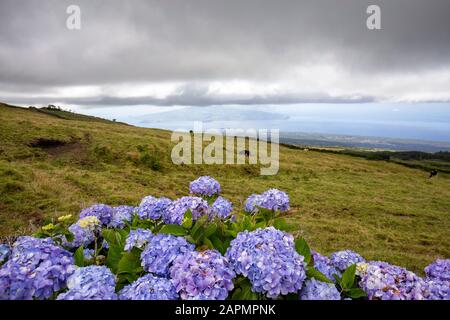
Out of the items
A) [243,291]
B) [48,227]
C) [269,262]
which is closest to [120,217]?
[48,227]

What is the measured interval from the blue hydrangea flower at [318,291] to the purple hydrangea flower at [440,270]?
154cm

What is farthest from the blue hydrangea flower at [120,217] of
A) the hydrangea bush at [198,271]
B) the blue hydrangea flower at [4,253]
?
the blue hydrangea flower at [4,253]

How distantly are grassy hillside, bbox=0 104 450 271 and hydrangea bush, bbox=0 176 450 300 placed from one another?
114 inches

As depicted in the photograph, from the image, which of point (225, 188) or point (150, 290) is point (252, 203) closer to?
point (150, 290)

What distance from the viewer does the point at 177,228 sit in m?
3.19

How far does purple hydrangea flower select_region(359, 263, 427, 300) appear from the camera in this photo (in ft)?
8.43

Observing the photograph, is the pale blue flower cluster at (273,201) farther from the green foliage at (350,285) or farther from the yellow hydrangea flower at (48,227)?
the yellow hydrangea flower at (48,227)

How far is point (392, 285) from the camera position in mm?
2623

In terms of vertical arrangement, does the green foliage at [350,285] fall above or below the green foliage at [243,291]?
below

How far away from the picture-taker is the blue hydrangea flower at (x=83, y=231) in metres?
3.60

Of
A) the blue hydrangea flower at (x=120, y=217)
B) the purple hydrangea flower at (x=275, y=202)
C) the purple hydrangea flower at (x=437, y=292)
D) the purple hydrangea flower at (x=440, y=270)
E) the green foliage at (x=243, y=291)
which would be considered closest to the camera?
the green foliage at (x=243, y=291)

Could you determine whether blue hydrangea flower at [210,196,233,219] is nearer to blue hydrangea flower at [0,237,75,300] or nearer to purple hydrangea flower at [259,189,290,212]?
purple hydrangea flower at [259,189,290,212]

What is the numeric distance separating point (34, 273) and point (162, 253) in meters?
0.92
